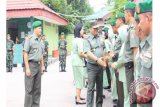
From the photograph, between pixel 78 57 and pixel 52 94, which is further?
pixel 52 94

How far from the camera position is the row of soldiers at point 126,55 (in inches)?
116

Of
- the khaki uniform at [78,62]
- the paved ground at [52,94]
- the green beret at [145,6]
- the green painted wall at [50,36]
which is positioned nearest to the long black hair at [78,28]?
the khaki uniform at [78,62]

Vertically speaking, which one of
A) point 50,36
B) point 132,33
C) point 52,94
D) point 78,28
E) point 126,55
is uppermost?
point 50,36

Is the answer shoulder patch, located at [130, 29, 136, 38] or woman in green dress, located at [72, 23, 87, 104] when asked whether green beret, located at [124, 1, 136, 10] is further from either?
woman in green dress, located at [72, 23, 87, 104]

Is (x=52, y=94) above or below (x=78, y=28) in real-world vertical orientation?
below

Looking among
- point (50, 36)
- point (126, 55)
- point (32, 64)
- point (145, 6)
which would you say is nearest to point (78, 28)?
point (32, 64)

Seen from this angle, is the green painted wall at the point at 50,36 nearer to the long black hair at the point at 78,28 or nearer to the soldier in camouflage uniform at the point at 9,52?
the soldier in camouflage uniform at the point at 9,52

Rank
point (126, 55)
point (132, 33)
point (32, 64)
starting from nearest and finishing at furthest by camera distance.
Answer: point (132, 33)
point (126, 55)
point (32, 64)

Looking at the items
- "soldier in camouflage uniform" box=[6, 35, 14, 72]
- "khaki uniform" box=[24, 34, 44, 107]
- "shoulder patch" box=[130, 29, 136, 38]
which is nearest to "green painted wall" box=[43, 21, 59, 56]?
"soldier in camouflage uniform" box=[6, 35, 14, 72]

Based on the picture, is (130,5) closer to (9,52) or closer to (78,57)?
(78,57)

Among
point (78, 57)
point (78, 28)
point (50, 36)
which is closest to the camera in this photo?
point (78, 28)

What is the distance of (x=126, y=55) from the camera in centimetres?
493
